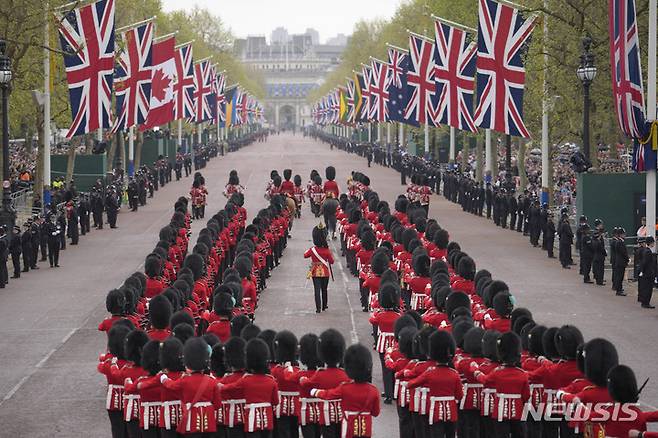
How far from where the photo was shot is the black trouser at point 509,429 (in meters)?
13.4

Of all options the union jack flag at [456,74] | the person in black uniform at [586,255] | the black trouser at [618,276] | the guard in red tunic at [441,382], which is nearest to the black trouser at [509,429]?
the guard in red tunic at [441,382]

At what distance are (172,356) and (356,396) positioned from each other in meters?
1.73

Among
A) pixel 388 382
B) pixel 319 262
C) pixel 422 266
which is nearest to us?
pixel 388 382

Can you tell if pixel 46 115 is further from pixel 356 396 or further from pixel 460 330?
pixel 356 396

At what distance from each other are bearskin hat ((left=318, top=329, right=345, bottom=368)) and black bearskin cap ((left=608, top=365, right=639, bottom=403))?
266cm

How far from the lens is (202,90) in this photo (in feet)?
211

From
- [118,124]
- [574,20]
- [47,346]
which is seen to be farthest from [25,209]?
[47,346]

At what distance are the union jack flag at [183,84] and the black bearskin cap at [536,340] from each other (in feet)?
134

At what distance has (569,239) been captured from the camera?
30281 mm

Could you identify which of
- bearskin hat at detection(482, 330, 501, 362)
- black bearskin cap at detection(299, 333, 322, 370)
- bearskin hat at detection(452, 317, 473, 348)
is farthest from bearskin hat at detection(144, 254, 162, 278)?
bearskin hat at detection(482, 330, 501, 362)

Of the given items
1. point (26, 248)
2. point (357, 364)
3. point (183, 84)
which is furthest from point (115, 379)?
point (183, 84)

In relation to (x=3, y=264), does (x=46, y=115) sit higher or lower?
higher

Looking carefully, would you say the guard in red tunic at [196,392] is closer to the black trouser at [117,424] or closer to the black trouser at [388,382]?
the black trouser at [117,424]

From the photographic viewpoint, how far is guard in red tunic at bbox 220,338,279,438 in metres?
12.6
